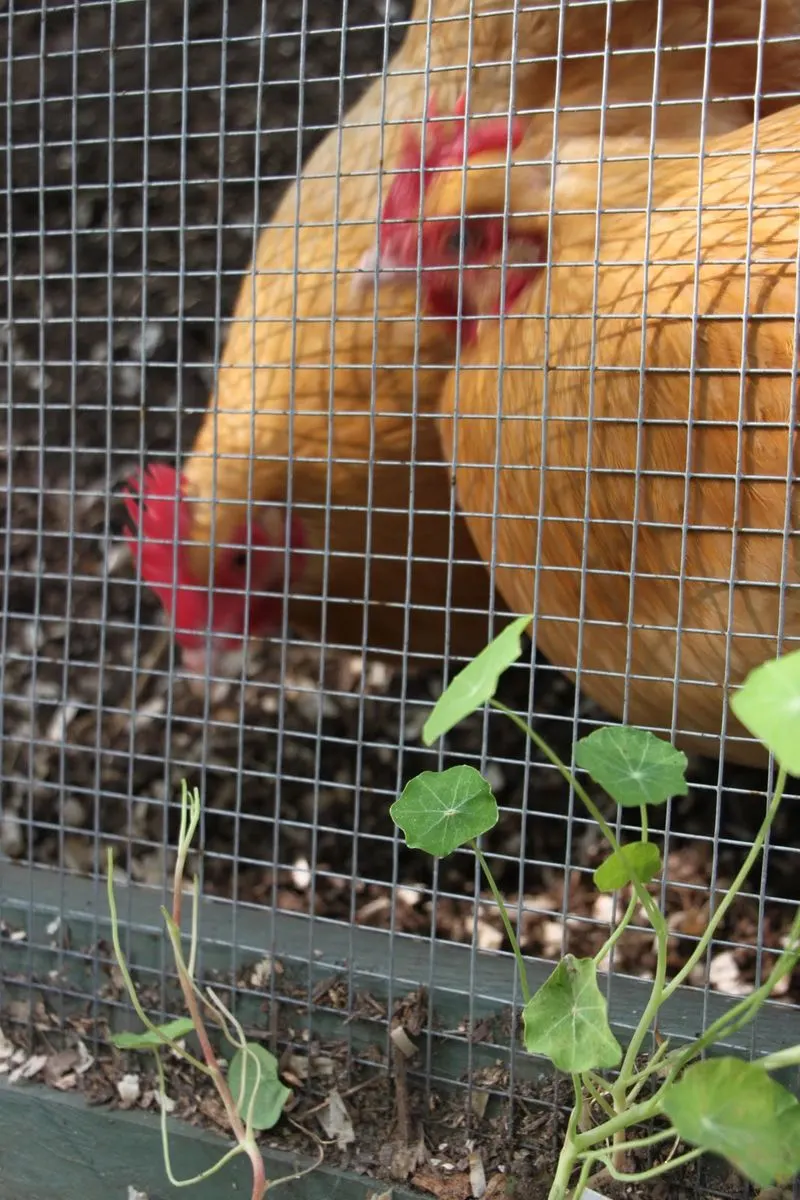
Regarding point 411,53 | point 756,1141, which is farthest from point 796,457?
point 411,53

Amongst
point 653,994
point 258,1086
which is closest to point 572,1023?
point 653,994

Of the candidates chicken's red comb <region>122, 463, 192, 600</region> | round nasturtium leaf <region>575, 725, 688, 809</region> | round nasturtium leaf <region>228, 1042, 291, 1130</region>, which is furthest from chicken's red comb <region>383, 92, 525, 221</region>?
round nasturtium leaf <region>228, 1042, 291, 1130</region>

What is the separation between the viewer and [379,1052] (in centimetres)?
121

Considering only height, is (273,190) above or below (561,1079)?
above

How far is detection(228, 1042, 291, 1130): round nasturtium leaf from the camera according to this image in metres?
1.12

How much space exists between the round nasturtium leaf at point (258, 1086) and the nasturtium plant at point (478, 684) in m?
0.62

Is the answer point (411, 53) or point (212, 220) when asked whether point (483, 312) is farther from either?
point (212, 220)

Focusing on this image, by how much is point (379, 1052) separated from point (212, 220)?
7.34ft

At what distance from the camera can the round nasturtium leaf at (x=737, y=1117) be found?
626 millimetres

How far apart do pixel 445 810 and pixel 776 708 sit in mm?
320

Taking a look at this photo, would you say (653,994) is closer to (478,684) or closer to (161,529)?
(478,684)

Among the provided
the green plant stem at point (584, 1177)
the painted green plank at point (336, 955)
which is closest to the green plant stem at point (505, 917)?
the green plant stem at point (584, 1177)

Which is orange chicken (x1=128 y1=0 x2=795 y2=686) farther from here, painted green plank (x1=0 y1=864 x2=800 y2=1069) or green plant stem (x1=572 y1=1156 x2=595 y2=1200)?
green plant stem (x1=572 y1=1156 x2=595 y2=1200)

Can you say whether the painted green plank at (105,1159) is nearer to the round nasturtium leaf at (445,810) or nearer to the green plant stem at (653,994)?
the green plant stem at (653,994)
